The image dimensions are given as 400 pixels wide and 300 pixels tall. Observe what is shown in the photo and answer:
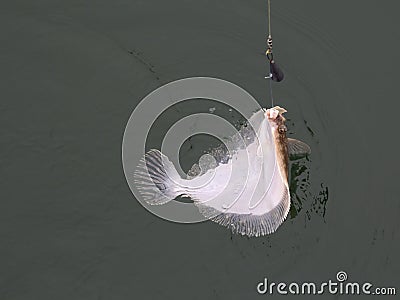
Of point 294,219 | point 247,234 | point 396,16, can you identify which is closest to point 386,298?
point 294,219

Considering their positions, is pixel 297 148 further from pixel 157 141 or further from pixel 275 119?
pixel 157 141

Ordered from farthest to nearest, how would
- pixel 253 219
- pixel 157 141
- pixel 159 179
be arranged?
1. pixel 157 141
2. pixel 159 179
3. pixel 253 219

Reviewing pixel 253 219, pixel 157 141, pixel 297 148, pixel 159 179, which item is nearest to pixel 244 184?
pixel 253 219

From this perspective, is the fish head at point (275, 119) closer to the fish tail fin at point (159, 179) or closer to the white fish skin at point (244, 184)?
the white fish skin at point (244, 184)

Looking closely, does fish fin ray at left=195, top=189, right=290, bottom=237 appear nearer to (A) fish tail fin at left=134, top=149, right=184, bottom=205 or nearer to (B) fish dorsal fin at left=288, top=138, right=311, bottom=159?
(A) fish tail fin at left=134, top=149, right=184, bottom=205

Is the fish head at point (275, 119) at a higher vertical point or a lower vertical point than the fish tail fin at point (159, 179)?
higher

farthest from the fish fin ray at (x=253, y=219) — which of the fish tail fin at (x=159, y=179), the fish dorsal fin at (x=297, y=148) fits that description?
the fish dorsal fin at (x=297, y=148)
